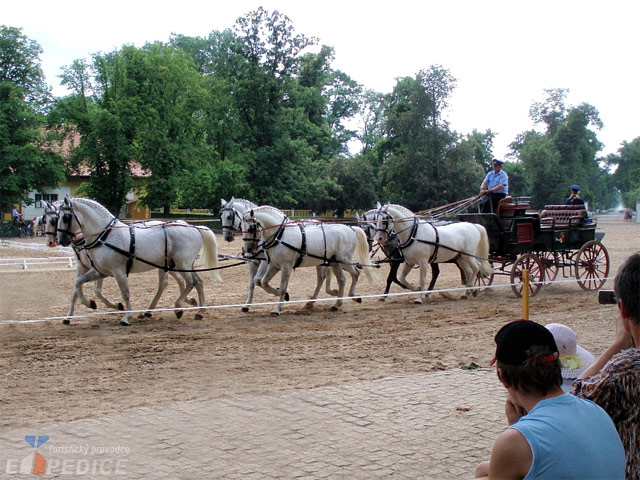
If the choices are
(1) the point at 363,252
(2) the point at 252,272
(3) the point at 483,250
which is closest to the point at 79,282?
(2) the point at 252,272

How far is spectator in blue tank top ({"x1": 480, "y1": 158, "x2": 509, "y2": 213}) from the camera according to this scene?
13970 millimetres

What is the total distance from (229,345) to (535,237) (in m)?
8.20

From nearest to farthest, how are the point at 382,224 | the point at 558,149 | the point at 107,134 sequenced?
the point at 382,224, the point at 107,134, the point at 558,149

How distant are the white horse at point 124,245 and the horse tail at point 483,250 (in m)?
6.29

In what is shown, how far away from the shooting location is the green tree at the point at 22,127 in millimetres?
38062

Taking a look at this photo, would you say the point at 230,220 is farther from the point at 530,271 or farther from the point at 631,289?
the point at 631,289

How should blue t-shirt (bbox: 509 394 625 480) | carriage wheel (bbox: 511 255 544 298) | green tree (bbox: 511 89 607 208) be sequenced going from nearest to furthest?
1. blue t-shirt (bbox: 509 394 625 480)
2. carriage wheel (bbox: 511 255 544 298)
3. green tree (bbox: 511 89 607 208)

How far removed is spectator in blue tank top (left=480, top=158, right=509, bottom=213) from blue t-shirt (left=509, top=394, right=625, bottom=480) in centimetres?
1182

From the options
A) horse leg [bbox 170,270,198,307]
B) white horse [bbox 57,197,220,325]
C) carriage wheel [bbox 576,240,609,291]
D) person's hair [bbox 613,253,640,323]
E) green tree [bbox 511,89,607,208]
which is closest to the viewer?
person's hair [bbox 613,253,640,323]

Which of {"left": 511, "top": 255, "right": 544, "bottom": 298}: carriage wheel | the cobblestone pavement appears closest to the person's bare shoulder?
the cobblestone pavement

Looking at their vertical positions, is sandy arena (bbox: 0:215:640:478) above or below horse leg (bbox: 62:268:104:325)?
below

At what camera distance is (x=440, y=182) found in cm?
4784

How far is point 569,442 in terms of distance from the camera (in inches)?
91.7

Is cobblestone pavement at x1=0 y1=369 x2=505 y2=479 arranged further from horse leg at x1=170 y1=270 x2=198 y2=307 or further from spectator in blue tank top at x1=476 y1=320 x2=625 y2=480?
horse leg at x1=170 y1=270 x2=198 y2=307
